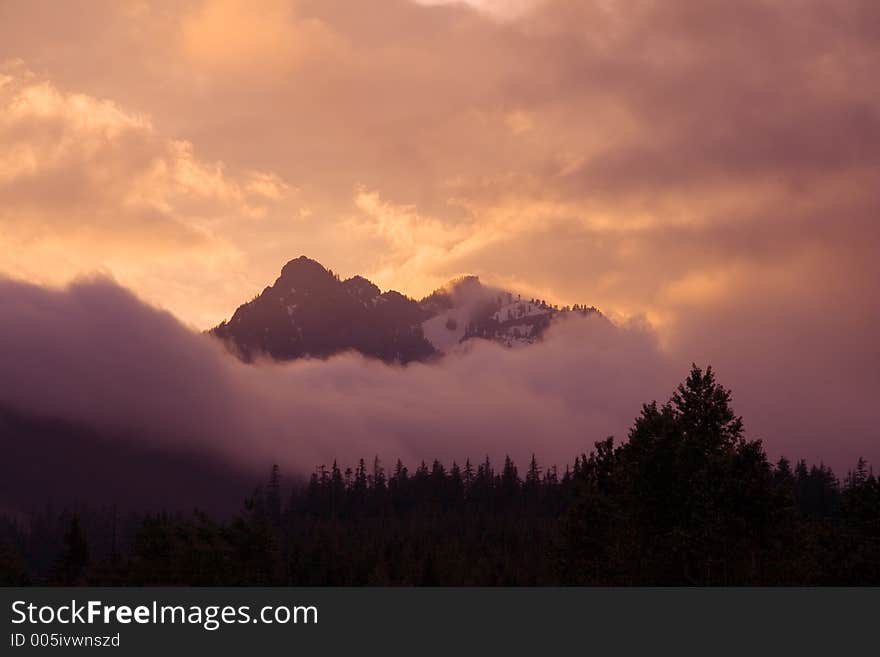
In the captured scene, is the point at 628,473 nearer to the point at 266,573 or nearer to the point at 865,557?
the point at 865,557

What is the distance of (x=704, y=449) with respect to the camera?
5606 centimetres

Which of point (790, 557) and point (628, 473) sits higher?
point (628, 473)

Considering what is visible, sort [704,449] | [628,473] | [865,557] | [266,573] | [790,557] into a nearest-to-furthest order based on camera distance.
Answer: [790,557] → [704,449] → [628,473] → [865,557] → [266,573]

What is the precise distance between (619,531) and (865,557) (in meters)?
16.8
